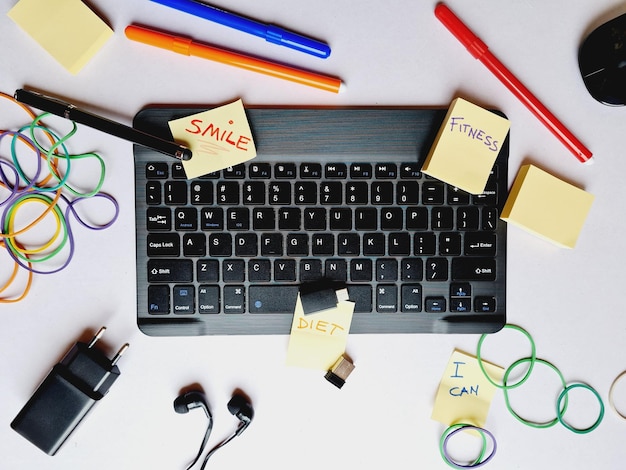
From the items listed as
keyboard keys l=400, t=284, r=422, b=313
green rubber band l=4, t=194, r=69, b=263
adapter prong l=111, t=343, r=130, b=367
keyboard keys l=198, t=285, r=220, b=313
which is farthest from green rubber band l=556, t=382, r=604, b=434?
green rubber band l=4, t=194, r=69, b=263

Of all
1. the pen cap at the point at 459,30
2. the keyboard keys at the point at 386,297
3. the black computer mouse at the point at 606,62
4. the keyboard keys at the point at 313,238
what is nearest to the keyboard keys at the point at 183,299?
the keyboard keys at the point at 313,238

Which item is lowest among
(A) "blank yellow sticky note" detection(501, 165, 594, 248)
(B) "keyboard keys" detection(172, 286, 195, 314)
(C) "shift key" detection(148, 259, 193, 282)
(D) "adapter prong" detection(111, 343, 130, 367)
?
(D) "adapter prong" detection(111, 343, 130, 367)

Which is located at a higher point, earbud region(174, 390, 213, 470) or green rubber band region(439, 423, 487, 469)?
earbud region(174, 390, 213, 470)

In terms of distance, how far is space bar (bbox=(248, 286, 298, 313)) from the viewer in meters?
0.63

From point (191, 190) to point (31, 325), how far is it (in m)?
0.28

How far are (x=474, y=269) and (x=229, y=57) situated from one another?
412 millimetres

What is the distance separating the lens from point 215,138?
613 mm

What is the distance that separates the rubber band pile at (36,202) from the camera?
2.04ft

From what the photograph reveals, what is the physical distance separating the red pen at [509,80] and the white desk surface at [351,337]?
11 mm

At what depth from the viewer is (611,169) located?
646mm

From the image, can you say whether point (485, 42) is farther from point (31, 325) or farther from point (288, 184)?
point (31, 325)

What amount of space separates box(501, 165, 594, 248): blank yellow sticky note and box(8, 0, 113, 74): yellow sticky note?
554mm

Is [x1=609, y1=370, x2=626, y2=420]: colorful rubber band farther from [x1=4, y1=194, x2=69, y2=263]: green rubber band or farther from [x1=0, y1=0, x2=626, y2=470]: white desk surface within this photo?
[x1=4, y1=194, x2=69, y2=263]: green rubber band

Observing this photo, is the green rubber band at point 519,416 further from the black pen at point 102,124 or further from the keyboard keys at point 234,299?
the black pen at point 102,124
